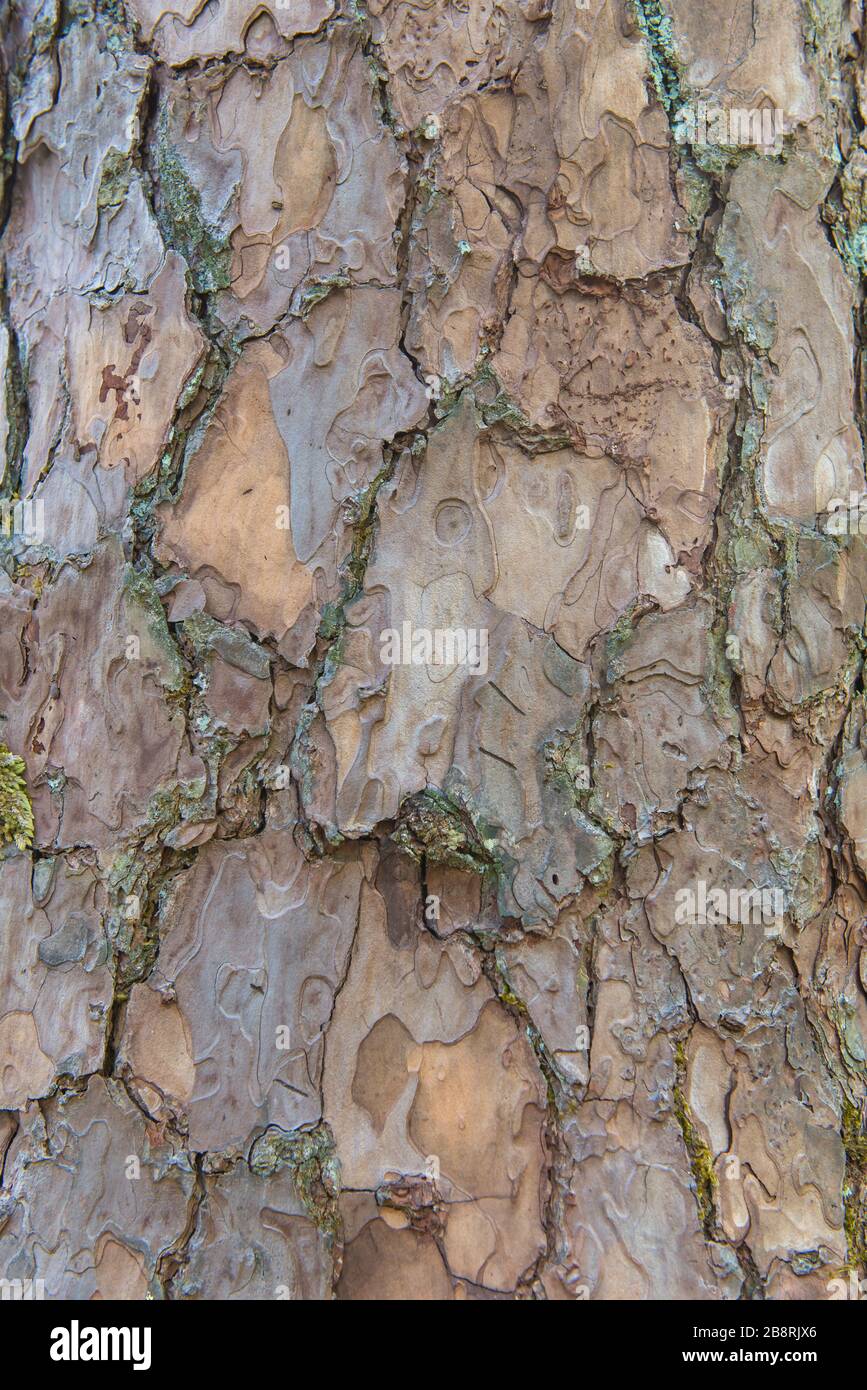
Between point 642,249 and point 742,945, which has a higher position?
point 642,249

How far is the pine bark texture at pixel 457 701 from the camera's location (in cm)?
129

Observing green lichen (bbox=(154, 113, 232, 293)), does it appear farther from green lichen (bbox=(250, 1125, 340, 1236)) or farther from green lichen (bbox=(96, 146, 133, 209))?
green lichen (bbox=(250, 1125, 340, 1236))

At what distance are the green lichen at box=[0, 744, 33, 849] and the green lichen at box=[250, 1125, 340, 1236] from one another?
0.54 m

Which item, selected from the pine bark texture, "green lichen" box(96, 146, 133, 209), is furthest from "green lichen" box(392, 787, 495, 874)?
"green lichen" box(96, 146, 133, 209)

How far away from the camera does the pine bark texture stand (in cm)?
129

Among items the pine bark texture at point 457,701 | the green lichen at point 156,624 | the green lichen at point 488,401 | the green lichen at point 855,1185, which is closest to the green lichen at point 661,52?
the pine bark texture at point 457,701

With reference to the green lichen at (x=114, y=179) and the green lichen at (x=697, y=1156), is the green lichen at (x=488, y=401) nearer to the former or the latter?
the green lichen at (x=114, y=179)

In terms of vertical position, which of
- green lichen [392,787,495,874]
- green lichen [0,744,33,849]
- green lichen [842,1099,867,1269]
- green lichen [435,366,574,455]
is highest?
green lichen [435,366,574,455]

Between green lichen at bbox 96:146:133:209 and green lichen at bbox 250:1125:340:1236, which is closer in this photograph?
green lichen at bbox 250:1125:340:1236

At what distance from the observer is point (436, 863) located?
4.30 feet

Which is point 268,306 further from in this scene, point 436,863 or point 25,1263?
point 25,1263

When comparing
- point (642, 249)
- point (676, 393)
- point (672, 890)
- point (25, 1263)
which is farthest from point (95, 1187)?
point (642, 249)

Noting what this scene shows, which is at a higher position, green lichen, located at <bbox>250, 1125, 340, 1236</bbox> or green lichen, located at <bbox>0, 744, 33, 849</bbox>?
green lichen, located at <bbox>0, 744, 33, 849</bbox>

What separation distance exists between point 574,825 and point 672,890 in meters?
0.16
